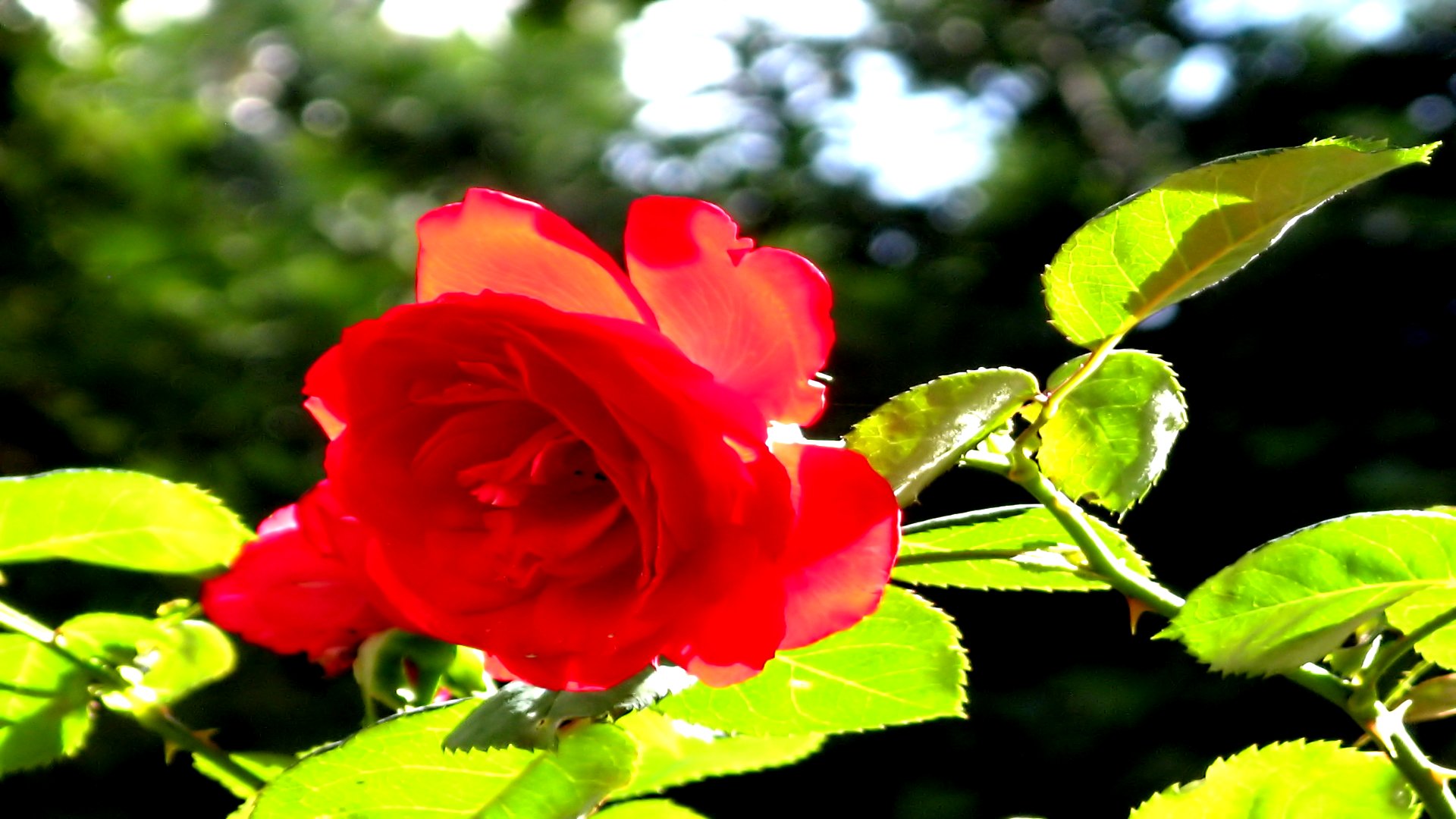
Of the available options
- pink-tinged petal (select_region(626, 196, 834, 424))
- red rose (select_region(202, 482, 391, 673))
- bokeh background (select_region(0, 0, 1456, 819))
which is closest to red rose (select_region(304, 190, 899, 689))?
pink-tinged petal (select_region(626, 196, 834, 424))

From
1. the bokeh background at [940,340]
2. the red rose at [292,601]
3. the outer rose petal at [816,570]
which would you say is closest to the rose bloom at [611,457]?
the outer rose petal at [816,570]

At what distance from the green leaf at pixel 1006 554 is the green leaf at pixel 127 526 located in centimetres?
26

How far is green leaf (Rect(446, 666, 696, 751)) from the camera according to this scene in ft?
1.04

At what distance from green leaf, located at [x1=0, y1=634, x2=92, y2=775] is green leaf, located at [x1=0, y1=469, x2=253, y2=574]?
40mm

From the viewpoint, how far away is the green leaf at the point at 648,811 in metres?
0.44

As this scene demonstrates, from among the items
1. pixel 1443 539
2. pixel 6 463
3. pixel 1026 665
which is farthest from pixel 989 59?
pixel 1443 539

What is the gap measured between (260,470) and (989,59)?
2.39 m

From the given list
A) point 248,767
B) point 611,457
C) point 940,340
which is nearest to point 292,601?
point 248,767

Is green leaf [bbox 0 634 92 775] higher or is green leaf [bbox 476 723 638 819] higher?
green leaf [bbox 0 634 92 775]

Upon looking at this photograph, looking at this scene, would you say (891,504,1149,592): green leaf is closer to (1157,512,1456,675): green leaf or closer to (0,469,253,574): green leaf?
(1157,512,1456,675): green leaf

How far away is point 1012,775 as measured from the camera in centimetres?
259

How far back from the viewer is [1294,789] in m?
0.37

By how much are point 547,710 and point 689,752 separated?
21cm

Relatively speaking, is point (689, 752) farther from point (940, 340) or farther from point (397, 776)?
point (940, 340)
